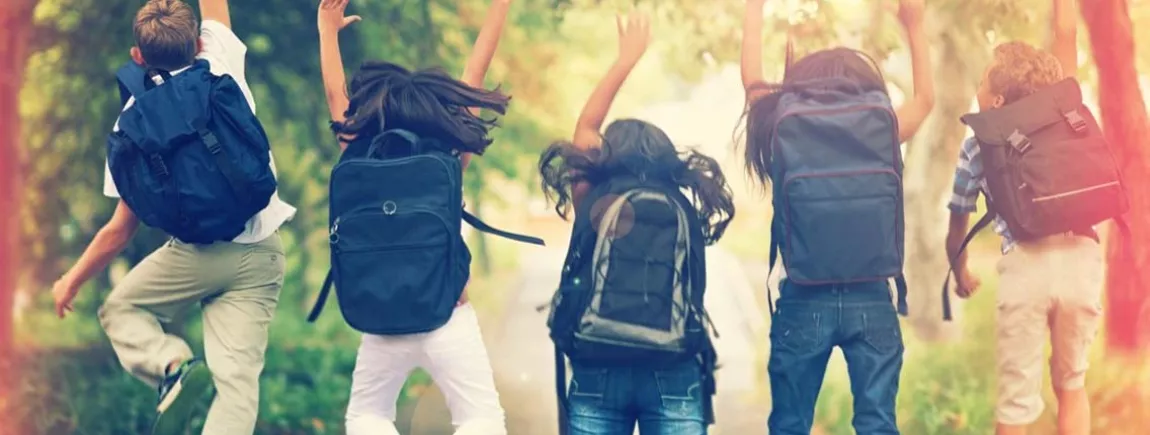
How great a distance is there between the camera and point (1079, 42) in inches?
199

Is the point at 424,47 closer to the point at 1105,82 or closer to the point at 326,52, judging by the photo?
the point at 326,52

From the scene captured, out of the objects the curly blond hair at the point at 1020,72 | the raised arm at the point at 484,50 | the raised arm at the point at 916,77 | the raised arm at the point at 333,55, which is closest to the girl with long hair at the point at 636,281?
the raised arm at the point at 484,50

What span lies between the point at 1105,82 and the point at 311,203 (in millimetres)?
3484

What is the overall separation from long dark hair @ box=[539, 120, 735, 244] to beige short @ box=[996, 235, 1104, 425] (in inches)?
48.0

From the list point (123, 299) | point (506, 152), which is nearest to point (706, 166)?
point (506, 152)

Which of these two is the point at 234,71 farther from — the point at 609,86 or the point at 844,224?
the point at 844,224

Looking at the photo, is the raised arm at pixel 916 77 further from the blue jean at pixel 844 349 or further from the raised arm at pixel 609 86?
the raised arm at pixel 609 86

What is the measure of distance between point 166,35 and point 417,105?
92cm

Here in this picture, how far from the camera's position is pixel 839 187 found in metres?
3.91

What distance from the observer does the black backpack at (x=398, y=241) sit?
3.87 meters

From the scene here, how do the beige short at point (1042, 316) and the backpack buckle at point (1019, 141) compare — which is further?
the beige short at point (1042, 316)

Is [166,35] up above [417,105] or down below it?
above

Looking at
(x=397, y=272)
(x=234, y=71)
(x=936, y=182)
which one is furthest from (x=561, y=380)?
(x=936, y=182)

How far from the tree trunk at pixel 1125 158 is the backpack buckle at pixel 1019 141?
40.2 inches
